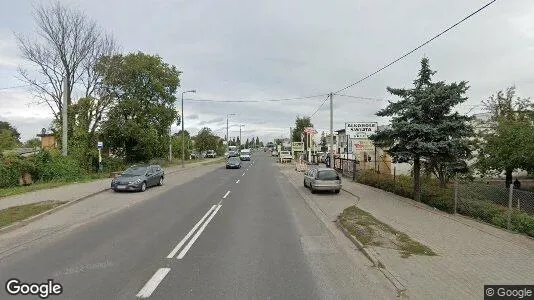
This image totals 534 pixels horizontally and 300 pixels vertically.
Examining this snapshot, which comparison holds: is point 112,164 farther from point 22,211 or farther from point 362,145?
point 22,211

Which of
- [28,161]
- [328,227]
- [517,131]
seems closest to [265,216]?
[328,227]

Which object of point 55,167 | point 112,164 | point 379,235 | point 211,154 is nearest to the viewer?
point 379,235

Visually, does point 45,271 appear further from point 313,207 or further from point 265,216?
point 313,207

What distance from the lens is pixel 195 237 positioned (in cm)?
1068

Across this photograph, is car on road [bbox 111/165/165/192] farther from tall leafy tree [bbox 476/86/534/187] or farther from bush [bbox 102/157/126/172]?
tall leafy tree [bbox 476/86/534/187]

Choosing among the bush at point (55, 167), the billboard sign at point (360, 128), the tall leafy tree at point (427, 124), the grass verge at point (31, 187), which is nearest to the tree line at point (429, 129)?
the tall leafy tree at point (427, 124)

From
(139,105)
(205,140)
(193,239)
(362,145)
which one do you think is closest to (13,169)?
A: (139,105)

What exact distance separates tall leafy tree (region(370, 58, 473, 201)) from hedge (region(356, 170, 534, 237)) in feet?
4.01

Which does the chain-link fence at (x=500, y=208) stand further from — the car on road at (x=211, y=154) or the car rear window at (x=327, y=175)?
the car on road at (x=211, y=154)

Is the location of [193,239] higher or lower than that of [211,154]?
lower

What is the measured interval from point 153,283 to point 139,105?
1550 inches

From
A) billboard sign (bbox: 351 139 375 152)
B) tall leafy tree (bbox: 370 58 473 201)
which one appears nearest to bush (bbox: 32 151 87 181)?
tall leafy tree (bbox: 370 58 473 201)

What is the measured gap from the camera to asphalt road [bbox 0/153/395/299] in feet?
21.5

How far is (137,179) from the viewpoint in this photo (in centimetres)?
2283
